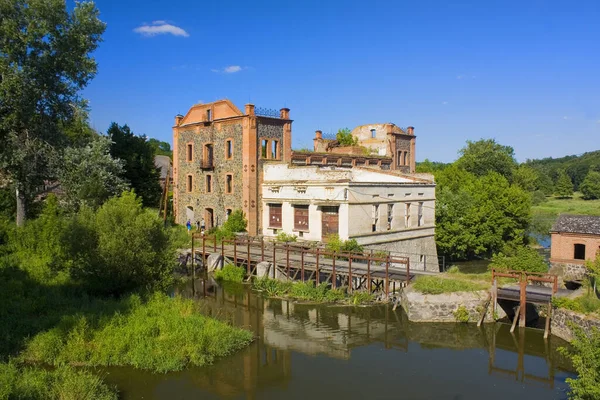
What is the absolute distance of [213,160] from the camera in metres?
35.4

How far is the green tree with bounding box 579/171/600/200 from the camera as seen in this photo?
8725 cm

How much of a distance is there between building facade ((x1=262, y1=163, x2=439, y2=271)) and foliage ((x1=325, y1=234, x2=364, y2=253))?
2.09 feet

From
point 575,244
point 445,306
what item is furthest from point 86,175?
point 575,244

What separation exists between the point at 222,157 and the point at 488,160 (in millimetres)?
28200

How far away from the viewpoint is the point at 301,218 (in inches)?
1139

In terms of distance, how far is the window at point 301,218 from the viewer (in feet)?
93.9

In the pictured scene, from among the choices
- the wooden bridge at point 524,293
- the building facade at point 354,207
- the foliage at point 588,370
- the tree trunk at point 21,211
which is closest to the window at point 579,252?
the building facade at point 354,207

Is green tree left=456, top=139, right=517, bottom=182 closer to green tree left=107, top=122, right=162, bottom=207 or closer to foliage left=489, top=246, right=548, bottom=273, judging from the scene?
foliage left=489, top=246, right=548, bottom=273

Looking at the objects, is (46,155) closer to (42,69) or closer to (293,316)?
(42,69)

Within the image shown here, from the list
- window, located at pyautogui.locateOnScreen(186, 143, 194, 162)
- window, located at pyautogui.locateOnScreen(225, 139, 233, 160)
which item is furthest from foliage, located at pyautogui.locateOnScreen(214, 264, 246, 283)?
window, located at pyautogui.locateOnScreen(186, 143, 194, 162)

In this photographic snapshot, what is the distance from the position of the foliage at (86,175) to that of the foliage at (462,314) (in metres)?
17.9

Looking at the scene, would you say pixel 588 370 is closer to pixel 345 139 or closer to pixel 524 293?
pixel 524 293

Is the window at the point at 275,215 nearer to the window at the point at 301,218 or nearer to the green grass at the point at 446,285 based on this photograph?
the window at the point at 301,218

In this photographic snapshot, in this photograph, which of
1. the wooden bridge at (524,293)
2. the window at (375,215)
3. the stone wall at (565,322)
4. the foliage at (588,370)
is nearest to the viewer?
the foliage at (588,370)
